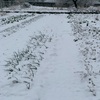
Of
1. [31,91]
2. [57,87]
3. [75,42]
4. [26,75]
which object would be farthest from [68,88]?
[75,42]

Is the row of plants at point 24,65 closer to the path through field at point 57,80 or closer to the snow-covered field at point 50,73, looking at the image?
the snow-covered field at point 50,73

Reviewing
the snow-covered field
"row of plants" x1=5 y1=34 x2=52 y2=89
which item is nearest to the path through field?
the snow-covered field

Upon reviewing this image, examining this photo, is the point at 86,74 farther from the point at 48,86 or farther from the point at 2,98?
the point at 2,98

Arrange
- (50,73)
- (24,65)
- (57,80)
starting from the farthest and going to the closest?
(24,65), (50,73), (57,80)

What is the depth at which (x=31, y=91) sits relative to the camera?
5.64 metres

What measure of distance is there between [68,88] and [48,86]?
17.3 inches

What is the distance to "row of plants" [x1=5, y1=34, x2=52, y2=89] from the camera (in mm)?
6398

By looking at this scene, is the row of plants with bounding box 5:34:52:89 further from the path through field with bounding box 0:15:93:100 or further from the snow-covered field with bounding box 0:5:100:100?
the path through field with bounding box 0:15:93:100

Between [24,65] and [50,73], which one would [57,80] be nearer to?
[50,73]

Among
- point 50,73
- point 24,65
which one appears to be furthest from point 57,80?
point 24,65

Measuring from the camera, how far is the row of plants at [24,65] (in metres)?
6.40

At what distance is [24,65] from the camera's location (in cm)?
753

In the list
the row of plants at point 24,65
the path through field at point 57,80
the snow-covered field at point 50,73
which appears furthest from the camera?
the row of plants at point 24,65

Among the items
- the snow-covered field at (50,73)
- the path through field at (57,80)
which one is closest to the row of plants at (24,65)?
the snow-covered field at (50,73)
